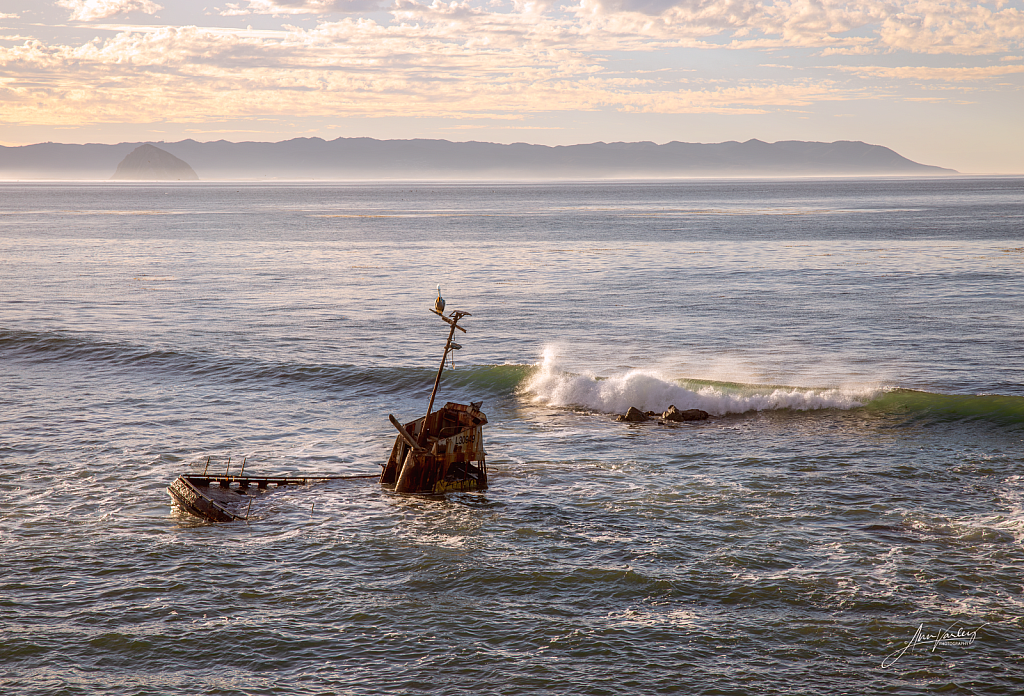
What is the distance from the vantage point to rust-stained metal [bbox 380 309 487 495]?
733 inches

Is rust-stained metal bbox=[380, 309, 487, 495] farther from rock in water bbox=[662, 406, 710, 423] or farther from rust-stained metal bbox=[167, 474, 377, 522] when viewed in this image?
rock in water bbox=[662, 406, 710, 423]

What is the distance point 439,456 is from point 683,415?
9948mm

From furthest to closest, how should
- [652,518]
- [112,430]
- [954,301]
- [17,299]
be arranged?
[17,299], [954,301], [112,430], [652,518]

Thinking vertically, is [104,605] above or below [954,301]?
below

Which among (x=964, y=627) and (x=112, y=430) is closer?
(x=964, y=627)

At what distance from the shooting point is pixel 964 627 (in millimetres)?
12805

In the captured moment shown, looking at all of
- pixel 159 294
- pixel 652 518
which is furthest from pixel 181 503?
pixel 159 294

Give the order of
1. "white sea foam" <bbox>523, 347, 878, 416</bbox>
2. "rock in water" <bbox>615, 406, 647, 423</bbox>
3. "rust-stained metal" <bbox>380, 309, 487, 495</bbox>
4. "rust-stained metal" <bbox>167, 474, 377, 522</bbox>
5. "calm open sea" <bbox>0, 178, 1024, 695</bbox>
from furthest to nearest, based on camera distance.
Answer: "white sea foam" <bbox>523, 347, 878, 416</bbox>, "rock in water" <bbox>615, 406, 647, 423</bbox>, "rust-stained metal" <bbox>380, 309, 487, 495</bbox>, "rust-stained metal" <bbox>167, 474, 377, 522</bbox>, "calm open sea" <bbox>0, 178, 1024, 695</bbox>

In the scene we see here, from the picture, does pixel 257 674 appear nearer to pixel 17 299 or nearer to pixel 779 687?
pixel 779 687

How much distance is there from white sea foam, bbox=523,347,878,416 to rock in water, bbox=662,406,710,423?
924 millimetres

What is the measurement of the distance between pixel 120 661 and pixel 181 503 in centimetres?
587

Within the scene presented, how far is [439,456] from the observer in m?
18.6

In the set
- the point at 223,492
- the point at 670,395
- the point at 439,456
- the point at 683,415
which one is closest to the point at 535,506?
the point at 439,456

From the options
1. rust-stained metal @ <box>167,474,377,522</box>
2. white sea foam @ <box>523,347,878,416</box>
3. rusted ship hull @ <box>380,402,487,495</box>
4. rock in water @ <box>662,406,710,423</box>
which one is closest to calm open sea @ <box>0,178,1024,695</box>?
white sea foam @ <box>523,347,878,416</box>
